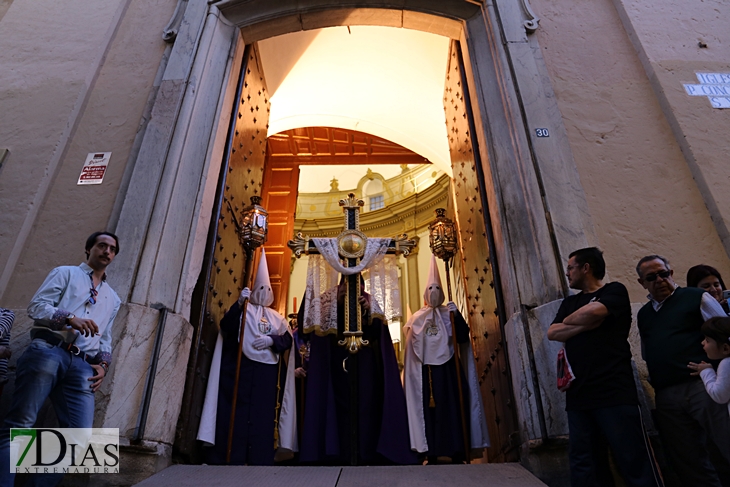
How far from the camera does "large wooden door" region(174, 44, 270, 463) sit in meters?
3.96

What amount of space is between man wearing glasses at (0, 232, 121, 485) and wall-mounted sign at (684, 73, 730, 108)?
15.6ft

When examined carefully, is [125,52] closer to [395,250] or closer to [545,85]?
[395,250]

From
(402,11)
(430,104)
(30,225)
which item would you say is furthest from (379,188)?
(30,225)

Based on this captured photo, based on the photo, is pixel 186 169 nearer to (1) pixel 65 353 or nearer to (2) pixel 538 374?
(1) pixel 65 353

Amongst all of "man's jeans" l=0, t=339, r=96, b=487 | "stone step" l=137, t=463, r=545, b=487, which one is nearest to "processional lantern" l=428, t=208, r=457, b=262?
"stone step" l=137, t=463, r=545, b=487

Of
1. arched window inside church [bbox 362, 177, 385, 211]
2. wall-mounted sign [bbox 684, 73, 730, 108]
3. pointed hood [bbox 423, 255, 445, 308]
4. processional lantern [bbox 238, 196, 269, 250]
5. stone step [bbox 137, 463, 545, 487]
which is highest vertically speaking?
arched window inside church [bbox 362, 177, 385, 211]

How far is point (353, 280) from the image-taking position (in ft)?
16.0

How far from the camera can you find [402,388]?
15.5 feet

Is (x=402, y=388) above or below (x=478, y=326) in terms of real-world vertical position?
below

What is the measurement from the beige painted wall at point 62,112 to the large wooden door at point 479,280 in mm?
2890

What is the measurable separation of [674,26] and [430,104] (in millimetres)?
3607

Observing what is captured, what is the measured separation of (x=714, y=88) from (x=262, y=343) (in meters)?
4.38

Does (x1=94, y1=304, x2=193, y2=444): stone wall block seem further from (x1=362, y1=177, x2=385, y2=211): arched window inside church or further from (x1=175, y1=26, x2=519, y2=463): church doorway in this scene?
(x1=362, y1=177, x2=385, y2=211): arched window inside church

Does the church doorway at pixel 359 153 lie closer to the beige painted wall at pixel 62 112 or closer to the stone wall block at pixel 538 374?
the stone wall block at pixel 538 374
